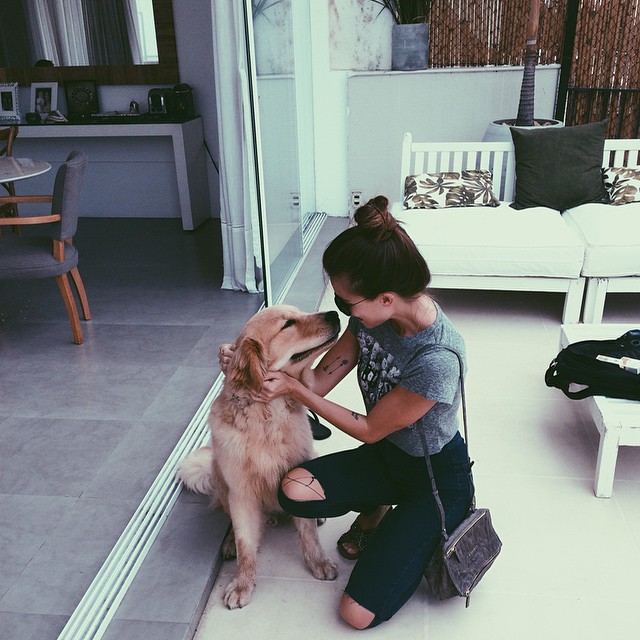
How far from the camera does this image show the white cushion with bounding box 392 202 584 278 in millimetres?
3143

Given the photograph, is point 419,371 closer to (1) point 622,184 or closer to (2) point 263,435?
(2) point 263,435

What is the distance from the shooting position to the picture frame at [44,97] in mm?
5203

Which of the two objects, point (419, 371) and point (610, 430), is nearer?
point (419, 371)

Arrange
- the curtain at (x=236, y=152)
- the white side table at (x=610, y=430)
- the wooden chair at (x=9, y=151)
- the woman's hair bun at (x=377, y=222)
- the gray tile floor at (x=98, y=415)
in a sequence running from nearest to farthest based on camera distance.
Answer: the woman's hair bun at (x=377, y=222), the gray tile floor at (x=98, y=415), the white side table at (x=610, y=430), the curtain at (x=236, y=152), the wooden chair at (x=9, y=151)

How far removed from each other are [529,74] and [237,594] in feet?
12.4

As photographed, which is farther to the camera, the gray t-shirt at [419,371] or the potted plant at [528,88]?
the potted plant at [528,88]

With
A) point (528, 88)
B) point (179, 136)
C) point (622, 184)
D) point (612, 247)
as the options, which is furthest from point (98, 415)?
point (528, 88)

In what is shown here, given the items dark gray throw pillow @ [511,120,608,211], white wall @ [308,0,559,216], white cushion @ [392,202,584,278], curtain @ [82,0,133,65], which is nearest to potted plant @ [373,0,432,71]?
white wall @ [308,0,559,216]

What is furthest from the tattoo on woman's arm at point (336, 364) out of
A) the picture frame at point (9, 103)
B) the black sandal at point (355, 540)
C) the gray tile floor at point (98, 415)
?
the picture frame at point (9, 103)

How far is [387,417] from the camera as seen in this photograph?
4.99ft

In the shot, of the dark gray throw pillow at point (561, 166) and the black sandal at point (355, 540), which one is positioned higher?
the dark gray throw pillow at point (561, 166)

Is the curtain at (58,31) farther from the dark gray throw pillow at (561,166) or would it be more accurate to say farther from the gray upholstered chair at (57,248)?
the dark gray throw pillow at (561,166)

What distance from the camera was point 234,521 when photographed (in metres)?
1.68

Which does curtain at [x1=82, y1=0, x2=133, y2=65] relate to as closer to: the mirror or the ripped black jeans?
the mirror
